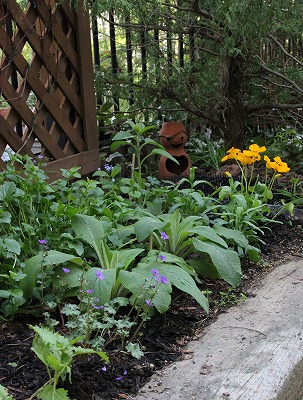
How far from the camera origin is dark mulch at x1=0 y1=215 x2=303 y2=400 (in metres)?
2.04

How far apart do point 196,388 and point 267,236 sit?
69.9 inches

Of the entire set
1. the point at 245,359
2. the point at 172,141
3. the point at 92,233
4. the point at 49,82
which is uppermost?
the point at 49,82

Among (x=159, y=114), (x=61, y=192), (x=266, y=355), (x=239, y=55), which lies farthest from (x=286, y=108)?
(x=266, y=355)

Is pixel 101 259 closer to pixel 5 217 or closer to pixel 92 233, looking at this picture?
pixel 92 233

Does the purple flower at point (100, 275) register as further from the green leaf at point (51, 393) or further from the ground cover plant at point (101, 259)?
the green leaf at point (51, 393)

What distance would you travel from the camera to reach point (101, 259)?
2.75 metres

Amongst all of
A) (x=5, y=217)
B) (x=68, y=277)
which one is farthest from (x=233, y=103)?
(x=68, y=277)

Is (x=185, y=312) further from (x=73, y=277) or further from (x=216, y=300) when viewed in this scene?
(x=73, y=277)

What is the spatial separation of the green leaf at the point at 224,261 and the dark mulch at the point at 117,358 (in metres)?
0.12

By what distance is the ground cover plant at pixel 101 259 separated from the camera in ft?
7.38

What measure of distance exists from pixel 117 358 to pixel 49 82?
2.50 metres

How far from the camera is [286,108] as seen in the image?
208 inches

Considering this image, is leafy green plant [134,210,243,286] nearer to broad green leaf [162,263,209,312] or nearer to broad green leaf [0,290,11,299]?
broad green leaf [162,263,209,312]

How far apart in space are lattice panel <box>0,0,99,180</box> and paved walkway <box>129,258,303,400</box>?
1924 millimetres
